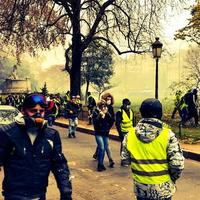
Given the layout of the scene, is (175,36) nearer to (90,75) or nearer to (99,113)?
(99,113)

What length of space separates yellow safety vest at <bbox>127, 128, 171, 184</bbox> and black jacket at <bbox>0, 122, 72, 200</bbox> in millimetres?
947

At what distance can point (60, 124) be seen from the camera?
2156cm

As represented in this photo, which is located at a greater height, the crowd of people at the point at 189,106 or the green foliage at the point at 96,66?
the green foliage at the point at 96,66

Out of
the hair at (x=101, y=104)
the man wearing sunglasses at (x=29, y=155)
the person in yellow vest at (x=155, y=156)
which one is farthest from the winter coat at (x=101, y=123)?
the man wearing sunglasses at (x=29, y=155)

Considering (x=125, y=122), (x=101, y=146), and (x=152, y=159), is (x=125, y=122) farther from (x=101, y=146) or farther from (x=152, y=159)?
(x=152, y=159)

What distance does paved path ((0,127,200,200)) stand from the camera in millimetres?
7574

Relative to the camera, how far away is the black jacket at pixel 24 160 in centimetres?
338

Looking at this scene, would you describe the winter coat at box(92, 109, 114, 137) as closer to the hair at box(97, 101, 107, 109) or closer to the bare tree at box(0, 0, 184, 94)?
the hair at box(97, 101, 107, 109)

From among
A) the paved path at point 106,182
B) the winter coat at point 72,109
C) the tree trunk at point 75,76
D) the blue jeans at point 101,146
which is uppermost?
the tree trunk at point 75,76

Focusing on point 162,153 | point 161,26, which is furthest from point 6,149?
point 161,26

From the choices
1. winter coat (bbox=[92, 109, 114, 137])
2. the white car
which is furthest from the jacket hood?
the white car

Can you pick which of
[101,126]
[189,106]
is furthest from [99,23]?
[101,126]

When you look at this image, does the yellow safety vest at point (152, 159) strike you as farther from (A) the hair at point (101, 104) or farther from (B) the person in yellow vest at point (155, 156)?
(A) the hair at point (101, 104)

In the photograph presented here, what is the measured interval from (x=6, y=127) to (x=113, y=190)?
15.7 ft
